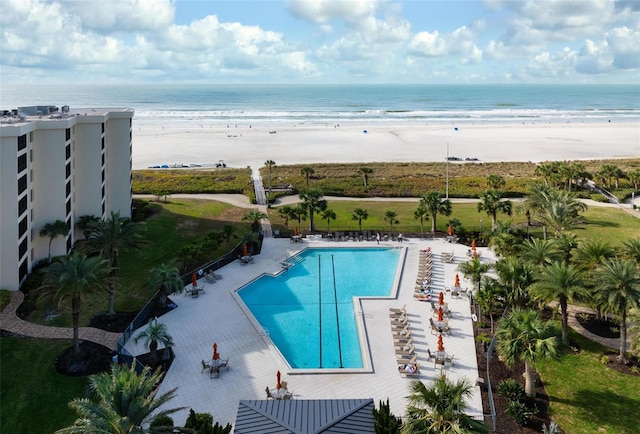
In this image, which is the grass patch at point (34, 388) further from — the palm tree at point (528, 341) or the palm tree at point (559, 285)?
the palm tree at point (559, 285)

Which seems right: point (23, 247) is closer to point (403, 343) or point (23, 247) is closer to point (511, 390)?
point (403, 343)

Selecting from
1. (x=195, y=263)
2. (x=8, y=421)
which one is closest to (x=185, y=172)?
(x=195, y=263)

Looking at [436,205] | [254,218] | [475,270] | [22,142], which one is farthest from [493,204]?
[22,142]

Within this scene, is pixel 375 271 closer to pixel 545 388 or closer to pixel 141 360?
pixel 545 388

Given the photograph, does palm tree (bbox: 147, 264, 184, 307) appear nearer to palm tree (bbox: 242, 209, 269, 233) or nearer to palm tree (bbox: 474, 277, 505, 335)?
palm tree (bbox: 242, 209, 269, 233)

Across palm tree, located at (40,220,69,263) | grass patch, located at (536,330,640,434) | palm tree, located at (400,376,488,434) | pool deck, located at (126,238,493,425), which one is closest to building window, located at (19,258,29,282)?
palm tree, located at (40,220,69,263)

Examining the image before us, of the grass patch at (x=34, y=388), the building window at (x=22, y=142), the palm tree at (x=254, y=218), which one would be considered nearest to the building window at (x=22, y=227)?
the building window at (x=22, y=142)
